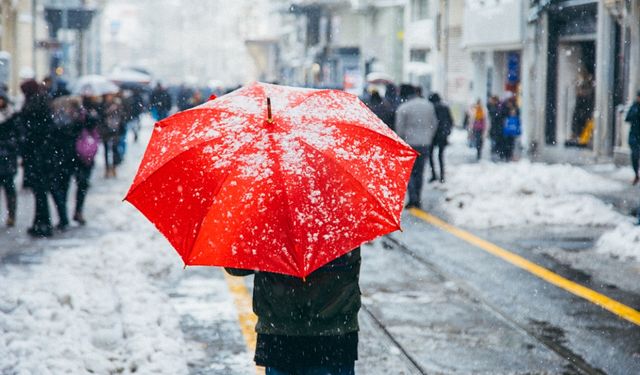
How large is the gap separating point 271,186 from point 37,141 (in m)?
9.67

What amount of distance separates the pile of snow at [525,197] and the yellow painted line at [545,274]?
62 centimetres

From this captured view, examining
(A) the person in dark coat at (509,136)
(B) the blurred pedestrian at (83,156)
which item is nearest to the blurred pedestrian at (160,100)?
(A) the person in dark coat at (509,136)

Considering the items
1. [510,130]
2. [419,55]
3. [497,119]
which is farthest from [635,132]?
[419,55]

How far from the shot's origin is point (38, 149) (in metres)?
13.2

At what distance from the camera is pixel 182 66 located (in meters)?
158

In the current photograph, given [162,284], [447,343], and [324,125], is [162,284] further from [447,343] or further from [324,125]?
A: [324,125]

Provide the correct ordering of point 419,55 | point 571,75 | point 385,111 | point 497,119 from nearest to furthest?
1. point 385,111
2. point 497,119
3. point 571,75
4. point 419,55

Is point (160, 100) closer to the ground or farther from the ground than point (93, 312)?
farther from the ground

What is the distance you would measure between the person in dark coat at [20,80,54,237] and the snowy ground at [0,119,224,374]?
3.09 feet

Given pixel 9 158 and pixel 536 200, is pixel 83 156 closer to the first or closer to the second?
pixel 9 158

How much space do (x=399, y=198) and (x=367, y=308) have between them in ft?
15.5

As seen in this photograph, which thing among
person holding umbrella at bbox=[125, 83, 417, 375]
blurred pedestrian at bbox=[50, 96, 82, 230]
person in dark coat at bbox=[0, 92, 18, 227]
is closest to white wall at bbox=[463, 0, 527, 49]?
blurred pedestrian at bbox=[50, 96, 82, 230]

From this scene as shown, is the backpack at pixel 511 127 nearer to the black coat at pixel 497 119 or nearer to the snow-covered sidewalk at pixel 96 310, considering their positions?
the black coat at pixel 497 119

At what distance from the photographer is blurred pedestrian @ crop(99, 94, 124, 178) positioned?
2167 cm
